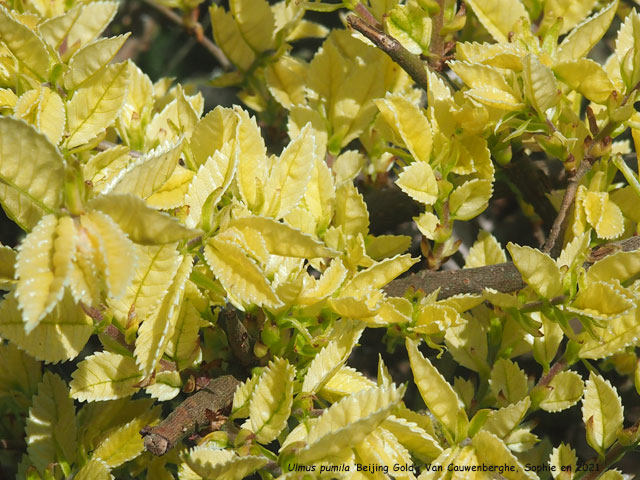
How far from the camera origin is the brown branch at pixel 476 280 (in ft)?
2.63

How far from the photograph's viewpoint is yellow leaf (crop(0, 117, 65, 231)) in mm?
524

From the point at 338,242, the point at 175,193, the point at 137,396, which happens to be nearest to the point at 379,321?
the point at 338,242

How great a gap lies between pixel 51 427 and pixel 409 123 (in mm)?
613

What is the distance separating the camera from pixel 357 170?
0.98 meters

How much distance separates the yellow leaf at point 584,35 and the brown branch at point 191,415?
58cm

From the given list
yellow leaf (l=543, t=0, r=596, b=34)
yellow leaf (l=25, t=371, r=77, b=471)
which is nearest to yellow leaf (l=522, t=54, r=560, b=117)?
yellow leaf (l=543, t=0, r=596, b=34)

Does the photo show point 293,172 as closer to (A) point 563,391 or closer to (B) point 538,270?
(B) point 538,270

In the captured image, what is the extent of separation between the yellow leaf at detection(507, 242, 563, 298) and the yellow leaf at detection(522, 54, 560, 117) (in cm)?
19

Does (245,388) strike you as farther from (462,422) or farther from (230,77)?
(230,77)

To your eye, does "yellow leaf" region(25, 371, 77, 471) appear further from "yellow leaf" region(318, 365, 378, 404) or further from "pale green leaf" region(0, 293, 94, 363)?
"yellow leaf" region(318, 365, 378, 404)

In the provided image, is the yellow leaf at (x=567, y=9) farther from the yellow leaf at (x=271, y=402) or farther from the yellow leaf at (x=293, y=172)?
the yellow leaf at (x=271, y=402)

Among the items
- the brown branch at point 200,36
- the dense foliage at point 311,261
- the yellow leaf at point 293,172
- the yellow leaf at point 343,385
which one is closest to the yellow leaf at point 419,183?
the dense foliage at point 311,261

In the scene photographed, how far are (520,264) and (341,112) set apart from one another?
15.4 inches

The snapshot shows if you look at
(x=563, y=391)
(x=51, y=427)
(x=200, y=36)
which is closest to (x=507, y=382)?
(x=563, y=391)
